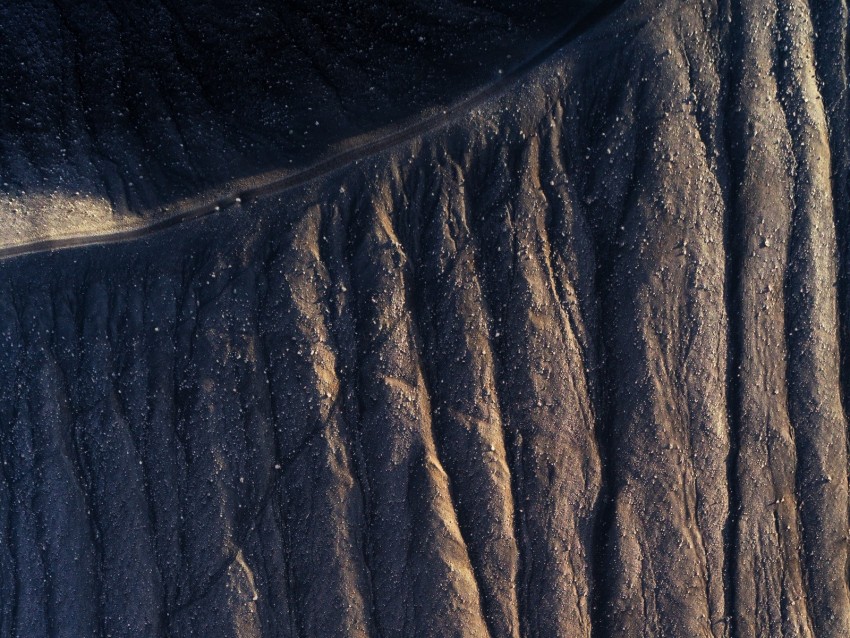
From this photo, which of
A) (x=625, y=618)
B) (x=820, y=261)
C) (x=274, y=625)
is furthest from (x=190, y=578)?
(x=820, y=261)

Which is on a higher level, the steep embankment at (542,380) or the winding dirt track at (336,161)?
the winding dirt track at (336,161)

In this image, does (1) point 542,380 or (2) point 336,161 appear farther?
(2) point 336,161

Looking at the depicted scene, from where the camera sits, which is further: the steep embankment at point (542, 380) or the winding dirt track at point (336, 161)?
the winding dirt track at point (336, 161)

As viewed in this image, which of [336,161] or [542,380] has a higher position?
[336,161]

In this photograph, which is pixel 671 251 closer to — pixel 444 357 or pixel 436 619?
pixel 444 357

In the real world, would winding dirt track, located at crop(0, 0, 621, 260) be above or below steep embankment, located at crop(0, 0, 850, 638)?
above

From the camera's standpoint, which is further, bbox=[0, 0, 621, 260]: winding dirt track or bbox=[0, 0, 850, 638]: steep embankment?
bbox=[0, 0, 621, 260]: winding dirt track
